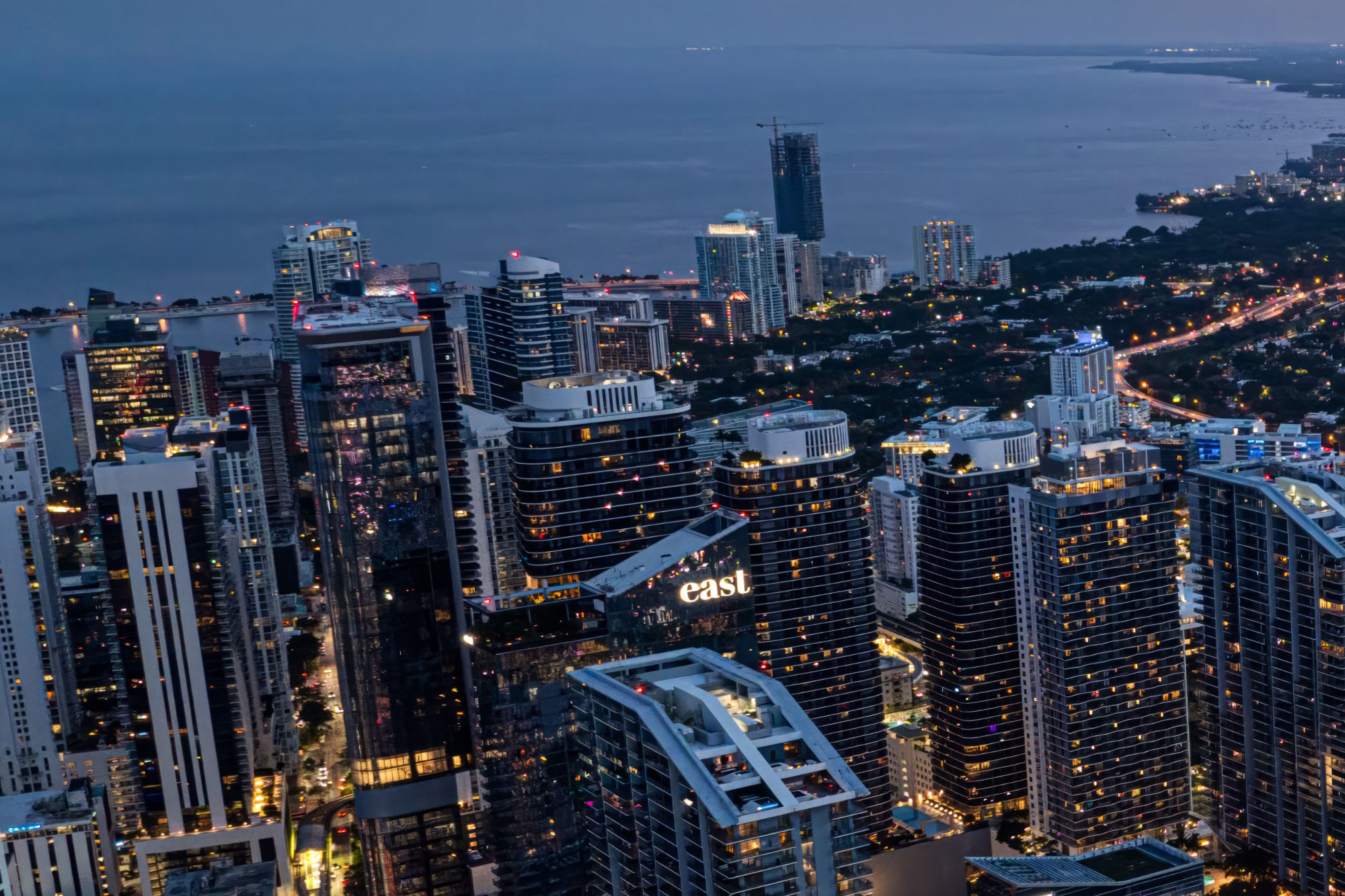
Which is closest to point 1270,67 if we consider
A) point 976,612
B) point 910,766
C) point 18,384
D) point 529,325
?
point 529,325

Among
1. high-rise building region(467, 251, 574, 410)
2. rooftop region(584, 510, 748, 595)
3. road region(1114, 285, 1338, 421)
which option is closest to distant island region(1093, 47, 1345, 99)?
road region(1114, 285, 1338, 421)

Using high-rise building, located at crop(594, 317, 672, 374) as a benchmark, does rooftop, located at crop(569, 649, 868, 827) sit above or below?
above

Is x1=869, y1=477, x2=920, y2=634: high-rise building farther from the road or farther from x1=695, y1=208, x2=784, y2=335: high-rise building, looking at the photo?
x1=695, y1=208, x2=784, y2=335: high-rise building

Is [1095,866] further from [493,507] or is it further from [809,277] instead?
[809,277]

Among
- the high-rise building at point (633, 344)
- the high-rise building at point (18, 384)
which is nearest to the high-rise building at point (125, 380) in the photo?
the high-rise building at point (18, 384)

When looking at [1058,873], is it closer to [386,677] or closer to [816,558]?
[816,558]

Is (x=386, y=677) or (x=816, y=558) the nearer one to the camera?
(x=386, y=677)

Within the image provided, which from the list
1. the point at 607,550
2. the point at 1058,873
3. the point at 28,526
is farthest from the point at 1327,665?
A: the point at 28,526
